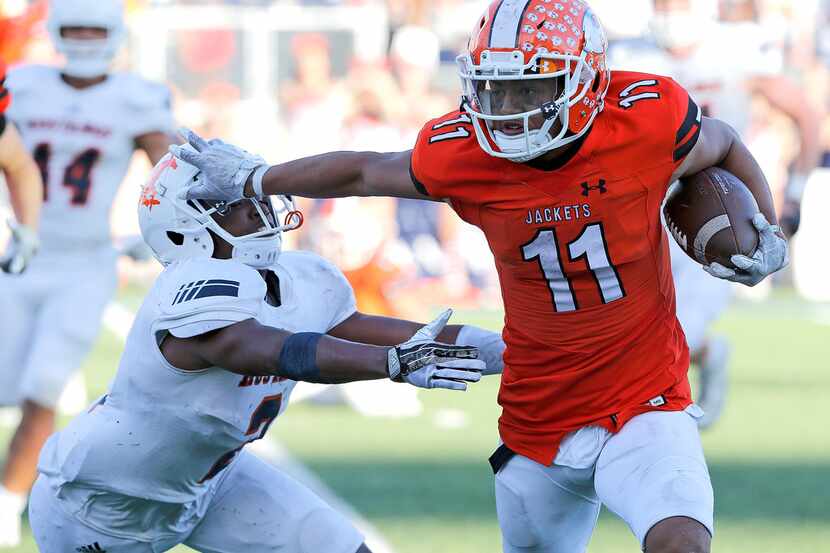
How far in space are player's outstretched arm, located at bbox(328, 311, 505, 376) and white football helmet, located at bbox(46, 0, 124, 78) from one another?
2941 millimetres

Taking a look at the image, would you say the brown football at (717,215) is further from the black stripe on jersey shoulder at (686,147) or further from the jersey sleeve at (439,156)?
the jersey sleeve at (439,156)

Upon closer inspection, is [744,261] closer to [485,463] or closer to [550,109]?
[550,109]

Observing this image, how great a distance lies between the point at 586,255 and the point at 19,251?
274 cm

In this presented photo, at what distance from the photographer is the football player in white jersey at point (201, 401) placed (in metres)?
3.72

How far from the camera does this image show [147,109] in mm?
6562

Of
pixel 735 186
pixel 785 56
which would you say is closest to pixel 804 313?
pixel 785 56

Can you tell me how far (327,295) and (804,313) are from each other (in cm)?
1057

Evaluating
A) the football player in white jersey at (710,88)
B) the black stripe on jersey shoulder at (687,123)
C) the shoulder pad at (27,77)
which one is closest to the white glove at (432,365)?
the black stripe on jersey shoulder at (687,123)

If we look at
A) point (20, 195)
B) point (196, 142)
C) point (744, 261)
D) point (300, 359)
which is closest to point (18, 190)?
point (20, 195)

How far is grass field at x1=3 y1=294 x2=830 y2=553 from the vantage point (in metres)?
5.94

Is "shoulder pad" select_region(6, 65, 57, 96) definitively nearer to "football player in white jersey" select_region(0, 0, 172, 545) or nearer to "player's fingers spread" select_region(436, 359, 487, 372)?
"football player in white jersey" select_region(0, 0, 172, 545)

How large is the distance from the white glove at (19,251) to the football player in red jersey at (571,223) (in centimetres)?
202

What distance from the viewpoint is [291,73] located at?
58.8ft

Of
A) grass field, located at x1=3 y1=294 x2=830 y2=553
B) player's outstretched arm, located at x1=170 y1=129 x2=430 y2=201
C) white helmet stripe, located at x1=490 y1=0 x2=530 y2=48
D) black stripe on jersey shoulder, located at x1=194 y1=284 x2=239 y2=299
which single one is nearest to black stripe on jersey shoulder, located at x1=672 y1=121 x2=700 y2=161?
white helmet stripe, located at x1=490 y1=0 x2=530 y2=48
